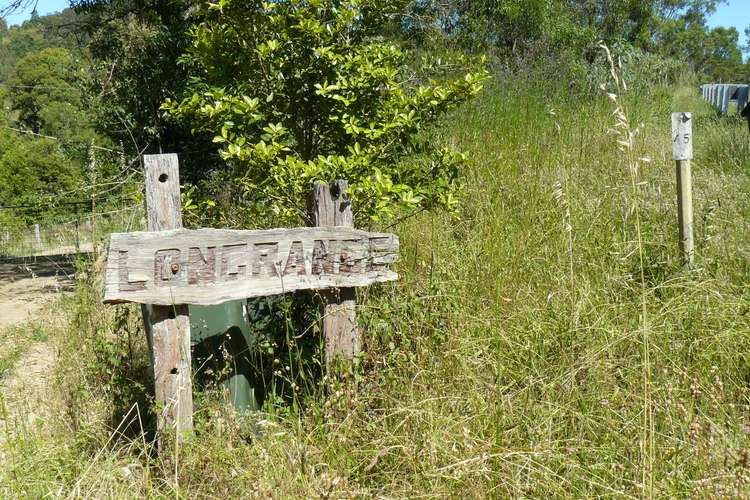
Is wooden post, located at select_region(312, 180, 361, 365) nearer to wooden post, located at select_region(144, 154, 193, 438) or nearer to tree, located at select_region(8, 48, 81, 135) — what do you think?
wooden post, located at select_region(144, 154, 193, 438)

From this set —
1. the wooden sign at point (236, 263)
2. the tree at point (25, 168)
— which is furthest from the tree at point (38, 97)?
the wooden sign at point (236, 263)

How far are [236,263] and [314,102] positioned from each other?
4.79ft

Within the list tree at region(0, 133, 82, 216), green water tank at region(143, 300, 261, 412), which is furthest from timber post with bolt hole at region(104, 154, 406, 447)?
tree at region(0, 133, 82, 216)

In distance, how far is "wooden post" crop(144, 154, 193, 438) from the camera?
2.77 m

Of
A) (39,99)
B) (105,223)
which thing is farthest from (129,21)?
(39,99)

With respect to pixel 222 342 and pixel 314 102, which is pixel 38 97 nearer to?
pixel 314 102

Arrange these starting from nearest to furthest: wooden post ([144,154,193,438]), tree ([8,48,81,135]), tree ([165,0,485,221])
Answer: wooden post ([144,154,193,438]), tree ([165,0,485,221]), tree ([8,48,81,135])

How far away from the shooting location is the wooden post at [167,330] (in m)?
2.77

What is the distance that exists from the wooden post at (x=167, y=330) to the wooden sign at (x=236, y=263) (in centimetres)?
7

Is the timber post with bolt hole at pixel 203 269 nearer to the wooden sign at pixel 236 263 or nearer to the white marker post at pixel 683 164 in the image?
the wooden sign at pixel 236 263

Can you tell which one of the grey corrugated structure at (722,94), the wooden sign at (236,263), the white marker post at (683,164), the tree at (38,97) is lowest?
the wooden sign at (236,263)

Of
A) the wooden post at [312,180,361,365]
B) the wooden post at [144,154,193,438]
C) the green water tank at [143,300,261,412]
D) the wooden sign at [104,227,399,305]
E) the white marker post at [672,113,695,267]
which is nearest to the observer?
the wooden sign at [104,227,399,305]

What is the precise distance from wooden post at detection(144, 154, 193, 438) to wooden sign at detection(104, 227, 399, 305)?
67 mm

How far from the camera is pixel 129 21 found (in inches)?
311
